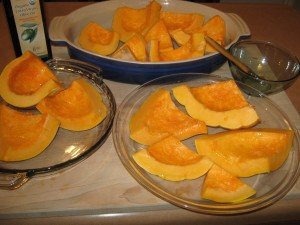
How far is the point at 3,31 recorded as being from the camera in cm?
116

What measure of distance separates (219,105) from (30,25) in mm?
540

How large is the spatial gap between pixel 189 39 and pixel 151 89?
24 cm

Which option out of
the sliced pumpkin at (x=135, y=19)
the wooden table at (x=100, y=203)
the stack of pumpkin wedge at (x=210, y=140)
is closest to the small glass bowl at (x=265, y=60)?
the stack of pumpkin wedge at (x=210, y=140)

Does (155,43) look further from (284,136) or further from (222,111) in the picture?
(284,136)

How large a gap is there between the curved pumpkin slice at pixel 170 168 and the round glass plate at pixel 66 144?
9cm

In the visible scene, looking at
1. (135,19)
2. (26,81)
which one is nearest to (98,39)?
(135,19)

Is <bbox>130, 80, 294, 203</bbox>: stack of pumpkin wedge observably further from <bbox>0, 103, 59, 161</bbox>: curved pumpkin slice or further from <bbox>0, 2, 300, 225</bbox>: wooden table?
<bbox>0, 103, 59, 161</bbox>: curved pumpkin slice

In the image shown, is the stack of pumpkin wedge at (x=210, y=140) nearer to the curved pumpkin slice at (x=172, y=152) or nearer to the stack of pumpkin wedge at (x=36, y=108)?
the curved pumpkin slice at (x=172, y=152)

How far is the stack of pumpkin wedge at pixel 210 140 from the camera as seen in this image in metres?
0.65

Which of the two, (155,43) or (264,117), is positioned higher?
(155,43)

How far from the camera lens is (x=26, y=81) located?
82 centimetres

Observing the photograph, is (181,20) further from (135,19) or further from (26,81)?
(26,81)

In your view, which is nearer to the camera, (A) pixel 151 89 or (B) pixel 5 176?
(B) pixel 5 176

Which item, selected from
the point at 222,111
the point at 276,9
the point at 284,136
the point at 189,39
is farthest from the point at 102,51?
the point at 276,9
